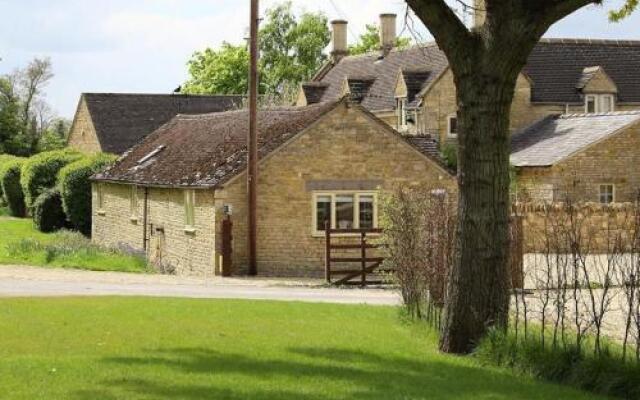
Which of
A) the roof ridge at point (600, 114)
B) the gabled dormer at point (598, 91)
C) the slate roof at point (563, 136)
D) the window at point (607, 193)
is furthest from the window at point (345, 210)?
the gabled dormer at point (598, 91)

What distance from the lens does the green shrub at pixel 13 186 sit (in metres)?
65.7

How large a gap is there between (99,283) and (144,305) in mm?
9562

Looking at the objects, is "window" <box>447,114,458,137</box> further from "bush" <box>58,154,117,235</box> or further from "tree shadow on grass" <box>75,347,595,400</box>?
"tree shadow on grass" <box>75,347,595,400</box>

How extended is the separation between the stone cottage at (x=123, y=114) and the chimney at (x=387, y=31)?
1001 cm

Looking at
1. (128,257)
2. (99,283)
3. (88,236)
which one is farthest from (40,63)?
(99,283)

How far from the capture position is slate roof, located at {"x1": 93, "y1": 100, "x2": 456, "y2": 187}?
3647 cm

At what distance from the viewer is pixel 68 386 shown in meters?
12.1

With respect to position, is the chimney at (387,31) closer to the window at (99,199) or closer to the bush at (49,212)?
the bush at (49,212)

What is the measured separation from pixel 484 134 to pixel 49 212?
1670 inches

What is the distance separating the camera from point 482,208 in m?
14.9

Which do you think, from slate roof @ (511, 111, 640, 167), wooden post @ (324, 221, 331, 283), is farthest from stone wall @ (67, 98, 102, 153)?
wooden post @ (324, 221, 331, 283)

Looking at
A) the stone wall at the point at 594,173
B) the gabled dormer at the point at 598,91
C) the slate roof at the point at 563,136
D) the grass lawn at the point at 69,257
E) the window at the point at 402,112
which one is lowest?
the grass lawn at the point at 69,257

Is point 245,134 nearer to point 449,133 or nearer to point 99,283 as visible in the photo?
point 99,283

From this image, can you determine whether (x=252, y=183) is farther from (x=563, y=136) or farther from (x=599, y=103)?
(x=599, y=103)
